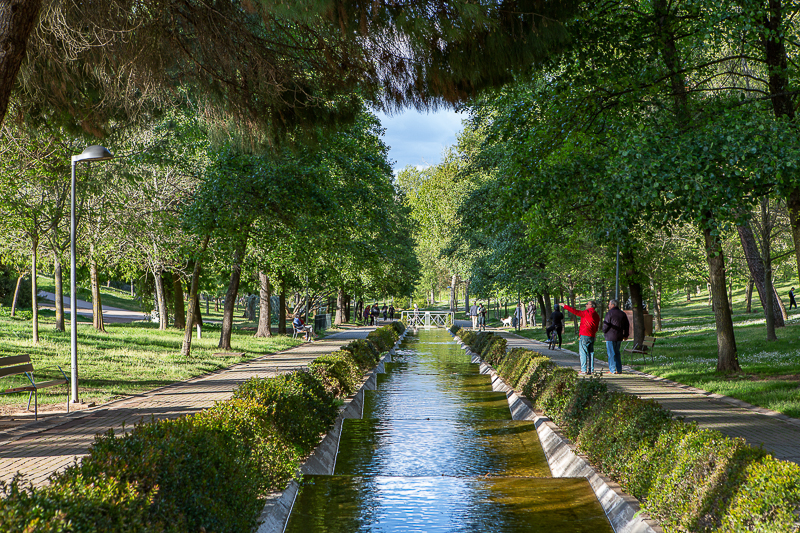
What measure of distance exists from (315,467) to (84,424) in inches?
156

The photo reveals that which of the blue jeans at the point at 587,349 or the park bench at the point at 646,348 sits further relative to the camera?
the park bench at the point at 646,348

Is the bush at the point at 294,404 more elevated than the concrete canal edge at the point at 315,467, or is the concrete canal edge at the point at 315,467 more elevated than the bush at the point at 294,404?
the bush at the point at 294,404

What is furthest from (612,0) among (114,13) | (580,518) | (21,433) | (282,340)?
(282,340)

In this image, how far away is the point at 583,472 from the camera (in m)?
7.89

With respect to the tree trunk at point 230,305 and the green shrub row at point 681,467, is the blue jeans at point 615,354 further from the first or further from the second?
the tree trunk at point 230,305

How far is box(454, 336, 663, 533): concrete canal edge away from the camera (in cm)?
596

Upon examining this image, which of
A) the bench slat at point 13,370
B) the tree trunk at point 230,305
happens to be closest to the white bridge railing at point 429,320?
the tree trunk at point 230,305

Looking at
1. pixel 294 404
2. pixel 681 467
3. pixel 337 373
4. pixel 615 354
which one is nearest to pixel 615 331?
pixel 615 354

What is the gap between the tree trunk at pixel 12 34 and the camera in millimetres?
5691

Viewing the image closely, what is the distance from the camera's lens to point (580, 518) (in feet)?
21.8

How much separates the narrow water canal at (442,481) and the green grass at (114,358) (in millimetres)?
5107

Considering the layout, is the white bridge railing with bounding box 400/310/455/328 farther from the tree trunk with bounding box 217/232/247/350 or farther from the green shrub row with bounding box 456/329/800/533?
the green shrub row with bounding box 456/329/800/533

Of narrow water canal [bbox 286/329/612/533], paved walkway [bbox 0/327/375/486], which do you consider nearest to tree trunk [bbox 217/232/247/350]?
Answer: paved walkway [bbox 0/327/375/486]

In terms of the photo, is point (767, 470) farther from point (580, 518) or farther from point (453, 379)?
point (453, 379)
